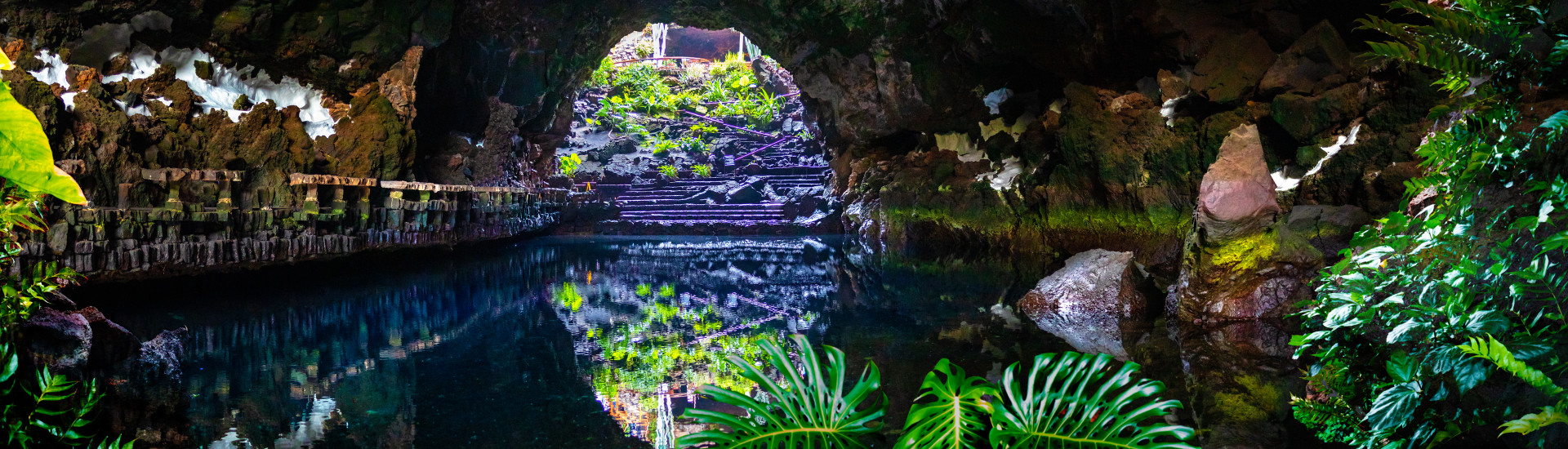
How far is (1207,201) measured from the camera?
481cm

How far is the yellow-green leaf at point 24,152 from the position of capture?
57.4 inches

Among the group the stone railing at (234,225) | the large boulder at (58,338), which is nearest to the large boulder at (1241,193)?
the large boulder at (58,338)

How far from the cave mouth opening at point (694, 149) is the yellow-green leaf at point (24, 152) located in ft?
52.4

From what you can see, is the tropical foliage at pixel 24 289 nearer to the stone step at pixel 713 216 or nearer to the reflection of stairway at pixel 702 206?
the reflection of stairway at pixel 702 206

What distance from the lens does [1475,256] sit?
2023mm

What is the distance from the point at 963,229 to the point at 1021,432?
1153cm

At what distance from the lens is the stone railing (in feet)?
19.3

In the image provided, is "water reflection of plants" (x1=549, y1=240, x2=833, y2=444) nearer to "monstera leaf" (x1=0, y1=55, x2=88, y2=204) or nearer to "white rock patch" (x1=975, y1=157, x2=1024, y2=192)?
"monstera leaf" (x1=0, y1=55, x2=88, y2=204)

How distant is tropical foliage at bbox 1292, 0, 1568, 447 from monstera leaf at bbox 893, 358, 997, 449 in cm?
96

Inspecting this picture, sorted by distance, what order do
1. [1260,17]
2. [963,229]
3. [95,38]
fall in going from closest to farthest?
[95,38]
[1260,17]
[963,229]

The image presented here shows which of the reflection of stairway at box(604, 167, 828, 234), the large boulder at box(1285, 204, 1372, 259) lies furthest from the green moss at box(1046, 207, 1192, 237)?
the reflection of stairway at box(604, 167, 828, 234)

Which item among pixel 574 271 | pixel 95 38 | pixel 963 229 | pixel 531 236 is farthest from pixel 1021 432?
pixel 531 236

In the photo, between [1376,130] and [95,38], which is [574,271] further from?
[1376,130]

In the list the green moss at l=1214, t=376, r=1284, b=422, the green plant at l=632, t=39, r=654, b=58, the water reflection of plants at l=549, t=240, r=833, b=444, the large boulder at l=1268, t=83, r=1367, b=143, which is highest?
the green plant at l=632, t=39, r=654, b=58
